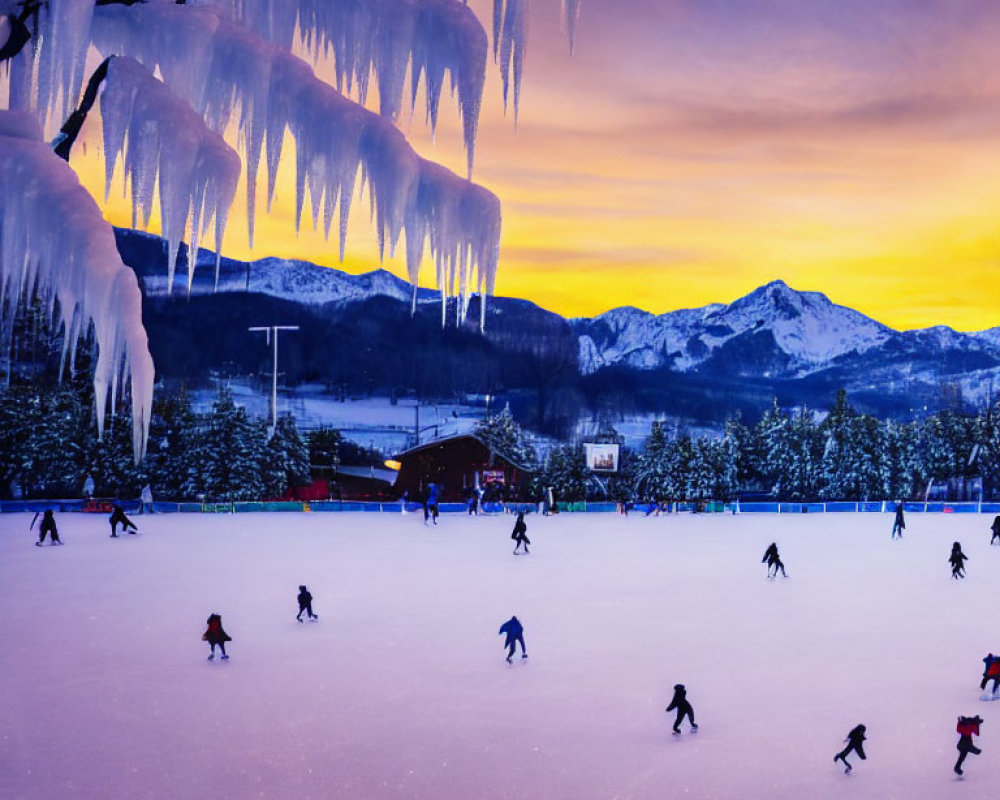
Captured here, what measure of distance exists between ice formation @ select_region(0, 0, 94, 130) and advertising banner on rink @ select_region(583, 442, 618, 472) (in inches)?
2607

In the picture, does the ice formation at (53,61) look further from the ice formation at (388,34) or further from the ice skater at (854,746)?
the ice skater at (854,746)

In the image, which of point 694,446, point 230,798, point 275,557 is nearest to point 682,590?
point 275,557

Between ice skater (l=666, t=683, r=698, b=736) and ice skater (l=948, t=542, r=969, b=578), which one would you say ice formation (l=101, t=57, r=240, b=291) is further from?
ice skater (l=948, t=542, r=969, b=578)

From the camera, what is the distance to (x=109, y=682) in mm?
10953

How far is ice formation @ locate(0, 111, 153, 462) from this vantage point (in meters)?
3.87

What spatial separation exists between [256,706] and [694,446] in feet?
192

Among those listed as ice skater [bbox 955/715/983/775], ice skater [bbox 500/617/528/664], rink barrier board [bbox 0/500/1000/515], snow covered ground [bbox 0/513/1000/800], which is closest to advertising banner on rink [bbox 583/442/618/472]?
rink barrier board [bbox 0/500/1000/515]

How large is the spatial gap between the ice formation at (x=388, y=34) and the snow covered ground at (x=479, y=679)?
584 centimetres

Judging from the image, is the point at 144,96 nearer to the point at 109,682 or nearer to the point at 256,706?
the point at 256,706

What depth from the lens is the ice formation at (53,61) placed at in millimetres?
4285

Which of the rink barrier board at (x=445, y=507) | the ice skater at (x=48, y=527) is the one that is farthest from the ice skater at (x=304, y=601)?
the rink barrier board at (x=445, y=507)

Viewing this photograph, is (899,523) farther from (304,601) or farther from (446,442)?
(446,442)

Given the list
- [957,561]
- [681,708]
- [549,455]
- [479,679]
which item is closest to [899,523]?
[957,561]

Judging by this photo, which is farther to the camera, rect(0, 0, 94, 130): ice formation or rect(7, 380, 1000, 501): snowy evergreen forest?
rect(7, 380, 1000, 501): snowy evergreen forest
